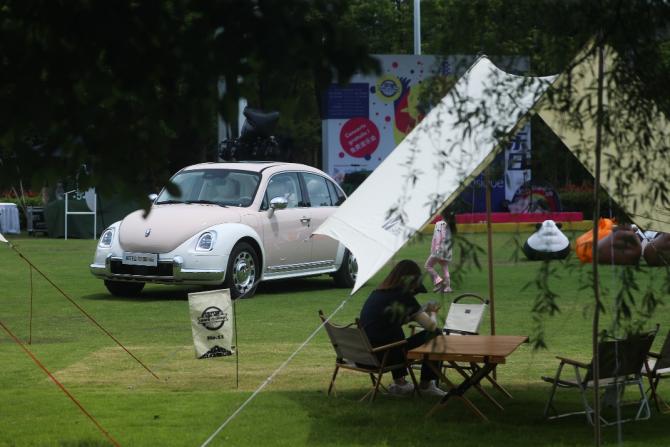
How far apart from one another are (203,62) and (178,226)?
1239cm

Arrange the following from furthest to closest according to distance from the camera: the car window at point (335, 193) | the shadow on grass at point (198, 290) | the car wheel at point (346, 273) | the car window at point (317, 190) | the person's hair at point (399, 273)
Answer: the car window at point (335, 193), the car wheel at point (346, 273), the car window at point (317, 190), the shadow on grass at point (198, 290), the person's hair at point (399, 273)

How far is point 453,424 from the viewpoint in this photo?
893 cm

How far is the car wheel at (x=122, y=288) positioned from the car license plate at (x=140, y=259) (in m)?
0.81

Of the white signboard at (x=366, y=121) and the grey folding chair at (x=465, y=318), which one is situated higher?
the white signboard at (x=366, y=121)

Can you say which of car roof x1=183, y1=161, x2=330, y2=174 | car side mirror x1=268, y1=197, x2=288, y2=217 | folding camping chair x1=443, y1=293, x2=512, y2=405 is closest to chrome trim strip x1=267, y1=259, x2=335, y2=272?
car side mirror x1=268, y1=197, x2=288, y2=217

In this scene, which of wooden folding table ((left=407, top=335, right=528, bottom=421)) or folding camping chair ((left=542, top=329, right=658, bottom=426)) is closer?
folding camping chair ((left=542, top=329, right=658, bottom=426))

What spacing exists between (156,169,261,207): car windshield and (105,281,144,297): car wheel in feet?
4.13

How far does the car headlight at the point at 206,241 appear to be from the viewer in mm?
17156

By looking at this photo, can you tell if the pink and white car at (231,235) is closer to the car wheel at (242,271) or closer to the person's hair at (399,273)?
the car wheel at (242,271)

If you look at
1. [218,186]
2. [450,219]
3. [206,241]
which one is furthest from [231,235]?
[450,219]

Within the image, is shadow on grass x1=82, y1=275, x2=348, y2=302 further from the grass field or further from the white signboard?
the white signboard

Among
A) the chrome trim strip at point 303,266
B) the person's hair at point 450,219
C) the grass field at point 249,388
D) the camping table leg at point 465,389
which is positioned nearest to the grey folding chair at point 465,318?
the grass field at point 249,388

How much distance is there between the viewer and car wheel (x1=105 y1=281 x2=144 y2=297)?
18156mm

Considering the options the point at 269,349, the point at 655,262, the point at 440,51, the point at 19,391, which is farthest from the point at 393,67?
the point at 440,51
